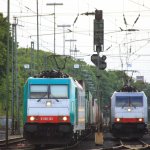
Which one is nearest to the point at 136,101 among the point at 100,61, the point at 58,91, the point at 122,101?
the point at 122,101

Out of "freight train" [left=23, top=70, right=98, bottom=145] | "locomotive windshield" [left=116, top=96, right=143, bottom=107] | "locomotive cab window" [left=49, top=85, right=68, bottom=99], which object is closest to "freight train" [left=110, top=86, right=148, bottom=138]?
"locomotive windshield" [left=116, top=96, right=143, bottom=107]

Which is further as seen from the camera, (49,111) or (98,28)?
(98,28)

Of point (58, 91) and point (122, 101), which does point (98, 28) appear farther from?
point (122, 101)

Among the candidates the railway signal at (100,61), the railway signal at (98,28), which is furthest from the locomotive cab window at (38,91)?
the railway signal at (98,28)

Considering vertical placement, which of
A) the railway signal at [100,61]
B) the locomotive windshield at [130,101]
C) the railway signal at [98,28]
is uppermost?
the railway signal at [98,28]

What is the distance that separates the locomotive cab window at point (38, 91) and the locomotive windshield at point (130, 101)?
42.5 feet

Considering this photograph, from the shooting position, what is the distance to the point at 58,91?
3019 centimetres

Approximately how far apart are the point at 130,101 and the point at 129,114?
0.92 metres

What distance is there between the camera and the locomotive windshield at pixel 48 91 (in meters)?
30.0

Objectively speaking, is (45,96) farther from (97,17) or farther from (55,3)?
(55,3)

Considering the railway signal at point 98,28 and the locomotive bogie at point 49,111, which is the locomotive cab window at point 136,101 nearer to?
the railway signal at point 98,28

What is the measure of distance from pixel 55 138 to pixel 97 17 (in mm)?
6077

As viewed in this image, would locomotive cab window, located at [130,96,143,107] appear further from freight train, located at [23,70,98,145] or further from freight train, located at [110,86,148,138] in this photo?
freight train, located at [23,70,98,145]

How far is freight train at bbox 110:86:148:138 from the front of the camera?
41844mm
